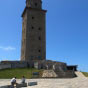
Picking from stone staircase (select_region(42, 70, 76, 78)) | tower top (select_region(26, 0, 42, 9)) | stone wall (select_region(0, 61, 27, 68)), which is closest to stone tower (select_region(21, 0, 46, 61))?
tower top (select_region(26, 0, 42, 9))

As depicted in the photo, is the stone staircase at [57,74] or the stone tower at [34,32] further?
the stone tower at [34,32]

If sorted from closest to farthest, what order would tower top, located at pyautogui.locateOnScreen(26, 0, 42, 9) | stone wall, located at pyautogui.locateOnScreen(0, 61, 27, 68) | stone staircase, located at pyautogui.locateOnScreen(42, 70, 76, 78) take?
stone staircase, located at pyautogui.locateOnScreen(42, 70, 76, 78)
stone wall, located at pyautogui.locateOnScreen(0, 61, 27, 68)
tower top, located at pyautogui.locateOnScreen(26, 0, 42, 9)

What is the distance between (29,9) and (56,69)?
91.4 feet

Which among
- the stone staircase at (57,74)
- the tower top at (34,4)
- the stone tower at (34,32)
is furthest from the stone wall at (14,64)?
the tower top at (34,4)

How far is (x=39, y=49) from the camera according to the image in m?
60.8

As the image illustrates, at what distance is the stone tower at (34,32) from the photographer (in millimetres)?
59716

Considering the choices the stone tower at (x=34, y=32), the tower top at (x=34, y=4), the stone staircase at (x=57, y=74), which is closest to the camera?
the stone staircase at (x=57, y=74)

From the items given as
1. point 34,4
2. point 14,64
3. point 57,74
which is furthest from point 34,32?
point 57,74

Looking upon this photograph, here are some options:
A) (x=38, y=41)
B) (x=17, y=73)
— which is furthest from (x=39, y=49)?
(x=17, y=73)

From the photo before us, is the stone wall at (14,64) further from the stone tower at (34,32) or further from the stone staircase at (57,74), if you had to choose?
the stone staircase at (57,74)

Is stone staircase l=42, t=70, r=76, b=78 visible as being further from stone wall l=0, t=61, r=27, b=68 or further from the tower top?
the tower top

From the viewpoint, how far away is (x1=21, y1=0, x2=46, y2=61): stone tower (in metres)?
59.7

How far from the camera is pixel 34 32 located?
6191 cm

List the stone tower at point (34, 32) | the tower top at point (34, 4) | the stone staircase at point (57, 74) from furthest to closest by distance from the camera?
the tower top at point (34, 4) < the stone tower at point (34, 32) < the stone staircase at point (57, 74)
